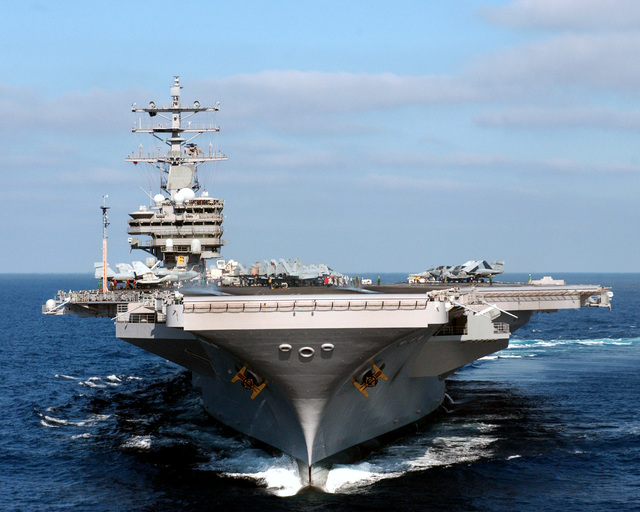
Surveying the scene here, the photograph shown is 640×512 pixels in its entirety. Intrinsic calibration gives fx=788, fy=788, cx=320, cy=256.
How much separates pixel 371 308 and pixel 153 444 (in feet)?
30.7

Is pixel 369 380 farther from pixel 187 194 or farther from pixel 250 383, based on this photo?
pixel 187 194

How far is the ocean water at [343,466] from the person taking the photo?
60.5 feet

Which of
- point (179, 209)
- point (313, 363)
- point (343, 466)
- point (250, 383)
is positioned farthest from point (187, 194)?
point (313, 363)

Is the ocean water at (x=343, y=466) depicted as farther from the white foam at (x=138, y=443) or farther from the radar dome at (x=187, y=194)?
the radar dome at (x=187, y=194)

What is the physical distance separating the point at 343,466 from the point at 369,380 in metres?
2.46

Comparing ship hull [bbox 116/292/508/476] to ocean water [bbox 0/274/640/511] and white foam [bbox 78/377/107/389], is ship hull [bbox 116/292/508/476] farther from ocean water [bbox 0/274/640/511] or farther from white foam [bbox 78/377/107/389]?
white foam [bbox 78/377/107/389]

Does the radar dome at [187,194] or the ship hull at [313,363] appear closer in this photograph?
the ship hull at [313,363]

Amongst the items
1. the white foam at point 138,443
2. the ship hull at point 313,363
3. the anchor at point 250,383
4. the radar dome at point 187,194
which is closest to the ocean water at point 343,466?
the white foam at point 138,443

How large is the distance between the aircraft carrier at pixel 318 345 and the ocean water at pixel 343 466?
2.94 feet

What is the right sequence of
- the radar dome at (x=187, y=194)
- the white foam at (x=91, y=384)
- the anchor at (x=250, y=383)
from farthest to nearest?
the radar dome at (x=187, y=194), the white foam at (x=91, y=384), the anchor at (x=250, y=383)

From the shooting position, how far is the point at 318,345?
18156 millimetres

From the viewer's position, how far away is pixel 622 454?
21.9 meters

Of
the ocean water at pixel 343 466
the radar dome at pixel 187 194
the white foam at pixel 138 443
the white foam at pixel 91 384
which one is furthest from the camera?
the radar dome at pixel 187 194

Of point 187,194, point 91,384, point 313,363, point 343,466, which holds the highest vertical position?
point 187,194
